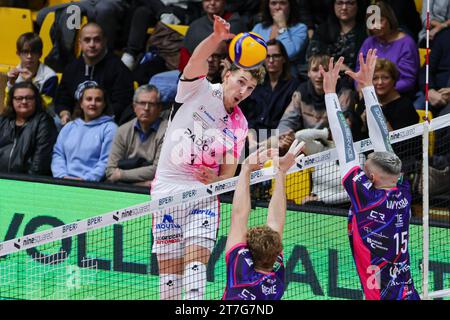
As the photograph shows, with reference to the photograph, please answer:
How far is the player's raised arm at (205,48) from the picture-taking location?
8.41 meters

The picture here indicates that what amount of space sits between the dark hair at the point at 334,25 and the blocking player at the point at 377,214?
4326 millimetres

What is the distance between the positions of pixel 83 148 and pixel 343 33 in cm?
323

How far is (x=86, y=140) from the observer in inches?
492

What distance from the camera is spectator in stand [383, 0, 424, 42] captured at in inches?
517

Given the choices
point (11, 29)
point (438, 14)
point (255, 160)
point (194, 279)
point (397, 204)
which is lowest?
point (194, 279)

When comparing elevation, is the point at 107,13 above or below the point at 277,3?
above

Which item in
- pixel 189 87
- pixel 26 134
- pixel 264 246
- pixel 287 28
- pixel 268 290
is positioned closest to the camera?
pixel 264 246

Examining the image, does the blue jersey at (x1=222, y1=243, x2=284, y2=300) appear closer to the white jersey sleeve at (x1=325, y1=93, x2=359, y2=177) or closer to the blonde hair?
the blonde hair

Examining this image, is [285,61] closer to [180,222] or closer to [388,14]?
[388,14]

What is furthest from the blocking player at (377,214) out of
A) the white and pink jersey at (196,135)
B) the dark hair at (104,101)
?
the dark hair at (104,101)

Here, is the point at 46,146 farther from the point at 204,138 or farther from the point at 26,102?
the point at 204,138

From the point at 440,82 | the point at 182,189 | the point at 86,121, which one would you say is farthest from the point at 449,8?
the point at 182,189

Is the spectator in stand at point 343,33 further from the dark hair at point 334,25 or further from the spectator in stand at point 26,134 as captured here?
the spectator in stand at point 26,134

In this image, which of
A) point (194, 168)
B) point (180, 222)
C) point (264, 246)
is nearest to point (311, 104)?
point (194, 168)
